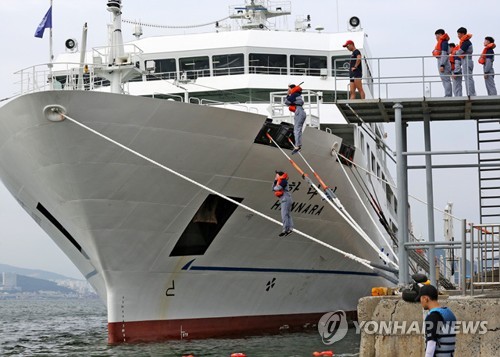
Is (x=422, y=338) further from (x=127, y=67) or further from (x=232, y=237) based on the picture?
(x=127, y=67)

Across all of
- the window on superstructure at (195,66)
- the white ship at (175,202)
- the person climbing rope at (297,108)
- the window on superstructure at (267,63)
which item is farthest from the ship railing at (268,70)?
the person climbing rope at (297,108)

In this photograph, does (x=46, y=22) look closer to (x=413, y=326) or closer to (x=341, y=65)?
(x=341, y=65)

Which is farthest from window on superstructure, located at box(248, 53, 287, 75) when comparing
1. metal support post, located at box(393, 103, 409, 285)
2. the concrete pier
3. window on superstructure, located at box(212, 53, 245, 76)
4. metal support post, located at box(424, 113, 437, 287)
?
the concrete pier

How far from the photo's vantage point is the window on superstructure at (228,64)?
2305cm

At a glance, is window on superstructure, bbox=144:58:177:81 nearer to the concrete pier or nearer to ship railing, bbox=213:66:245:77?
ship railing, bbox=213:66:245:77

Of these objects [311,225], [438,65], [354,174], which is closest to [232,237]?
[311,225]

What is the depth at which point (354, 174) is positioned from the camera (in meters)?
20.1

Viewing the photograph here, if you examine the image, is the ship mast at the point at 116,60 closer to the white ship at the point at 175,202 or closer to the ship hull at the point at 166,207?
the white ship at the point at 175,202

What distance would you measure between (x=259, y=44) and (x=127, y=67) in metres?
6.37

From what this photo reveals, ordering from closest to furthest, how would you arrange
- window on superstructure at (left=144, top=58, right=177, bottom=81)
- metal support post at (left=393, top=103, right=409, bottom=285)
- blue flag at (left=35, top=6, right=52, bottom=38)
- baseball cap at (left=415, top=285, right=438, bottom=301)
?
baseball cap at (left=415, top=285, right=438, bottom=301) → metal support post at (left=393, top=103, right=409, bottom=285) → blue flag at (left=35, top=6, right=52, bottom=38) → window on superstructure at (left=144, top=58, right=177, bottom=81)

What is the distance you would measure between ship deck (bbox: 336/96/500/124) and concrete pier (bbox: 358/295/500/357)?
4.96m

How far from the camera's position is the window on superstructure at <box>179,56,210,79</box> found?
23144 millimetres

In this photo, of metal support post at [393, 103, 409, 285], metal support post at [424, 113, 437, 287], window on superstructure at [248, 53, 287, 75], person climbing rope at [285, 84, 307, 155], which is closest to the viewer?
metal support post at [393, 103, 409, 285]

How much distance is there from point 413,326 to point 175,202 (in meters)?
7.72
